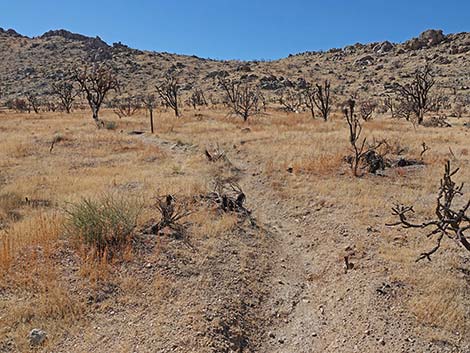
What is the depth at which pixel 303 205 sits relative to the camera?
32.4ft

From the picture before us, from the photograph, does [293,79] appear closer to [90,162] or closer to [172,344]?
[90,162]

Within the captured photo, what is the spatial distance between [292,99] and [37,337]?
4001 centimetres

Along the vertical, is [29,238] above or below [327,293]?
above

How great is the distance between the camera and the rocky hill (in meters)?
50.5

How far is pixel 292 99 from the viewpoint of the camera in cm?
4188

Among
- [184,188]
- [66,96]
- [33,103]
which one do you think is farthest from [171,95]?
[184,188]

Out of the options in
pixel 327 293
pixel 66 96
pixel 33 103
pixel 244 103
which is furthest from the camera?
pixel 33 103

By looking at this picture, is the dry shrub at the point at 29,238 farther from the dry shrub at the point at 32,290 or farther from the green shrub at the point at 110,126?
the green shrub at the point at 110,126

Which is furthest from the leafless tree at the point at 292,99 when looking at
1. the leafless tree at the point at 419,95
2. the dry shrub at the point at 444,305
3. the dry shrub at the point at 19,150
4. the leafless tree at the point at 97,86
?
the dry shrub at the point at 444,305

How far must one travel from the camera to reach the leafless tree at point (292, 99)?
Result: 37044 millimetres

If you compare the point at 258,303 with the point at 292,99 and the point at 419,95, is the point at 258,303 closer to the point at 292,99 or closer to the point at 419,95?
the point at 419,95

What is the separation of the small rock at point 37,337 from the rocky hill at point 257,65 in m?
46.1

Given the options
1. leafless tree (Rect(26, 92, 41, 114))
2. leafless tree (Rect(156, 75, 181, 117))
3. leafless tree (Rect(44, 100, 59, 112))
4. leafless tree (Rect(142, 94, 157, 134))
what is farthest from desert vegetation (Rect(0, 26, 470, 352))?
leafless tree (Rect(44, 100, 59, 112))

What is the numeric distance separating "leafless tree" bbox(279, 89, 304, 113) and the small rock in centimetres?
3208
